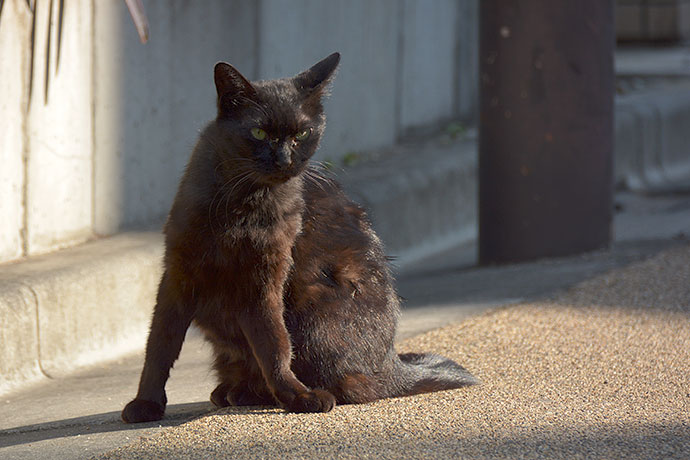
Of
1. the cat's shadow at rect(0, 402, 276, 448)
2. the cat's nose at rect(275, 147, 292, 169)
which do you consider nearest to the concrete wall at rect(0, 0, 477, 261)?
the cat's shadow at rect(0, 402, 276, 448)

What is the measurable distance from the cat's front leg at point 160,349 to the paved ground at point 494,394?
0.16 feet

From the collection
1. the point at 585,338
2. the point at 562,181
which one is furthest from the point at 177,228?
the point at 562,181

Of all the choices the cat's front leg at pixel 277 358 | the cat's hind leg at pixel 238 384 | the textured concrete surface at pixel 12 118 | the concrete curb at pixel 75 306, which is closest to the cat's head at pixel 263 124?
the cat's front leg at pixel 277 358

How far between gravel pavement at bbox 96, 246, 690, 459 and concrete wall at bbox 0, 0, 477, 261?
161 centimetres

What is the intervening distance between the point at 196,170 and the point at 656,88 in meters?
7.09

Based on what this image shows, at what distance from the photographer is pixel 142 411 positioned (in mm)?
2717

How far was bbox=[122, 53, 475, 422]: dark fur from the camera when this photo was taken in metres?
2.67

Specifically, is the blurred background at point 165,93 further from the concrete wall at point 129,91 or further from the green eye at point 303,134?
the green eye at point 303,134

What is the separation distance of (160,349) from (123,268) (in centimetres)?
137

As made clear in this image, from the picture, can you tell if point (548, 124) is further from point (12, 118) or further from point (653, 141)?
point (653, 141)

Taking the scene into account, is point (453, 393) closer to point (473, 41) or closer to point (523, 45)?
point (523, 45)

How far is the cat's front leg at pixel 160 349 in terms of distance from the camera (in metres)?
2.71

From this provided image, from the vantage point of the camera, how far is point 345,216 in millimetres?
2963

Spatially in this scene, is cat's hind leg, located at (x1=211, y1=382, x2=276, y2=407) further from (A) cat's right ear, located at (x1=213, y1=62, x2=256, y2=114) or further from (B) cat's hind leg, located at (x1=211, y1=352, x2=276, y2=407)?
(A) cat's right ear, located at (x1=213, y1=62, x2=256, y2=114)
